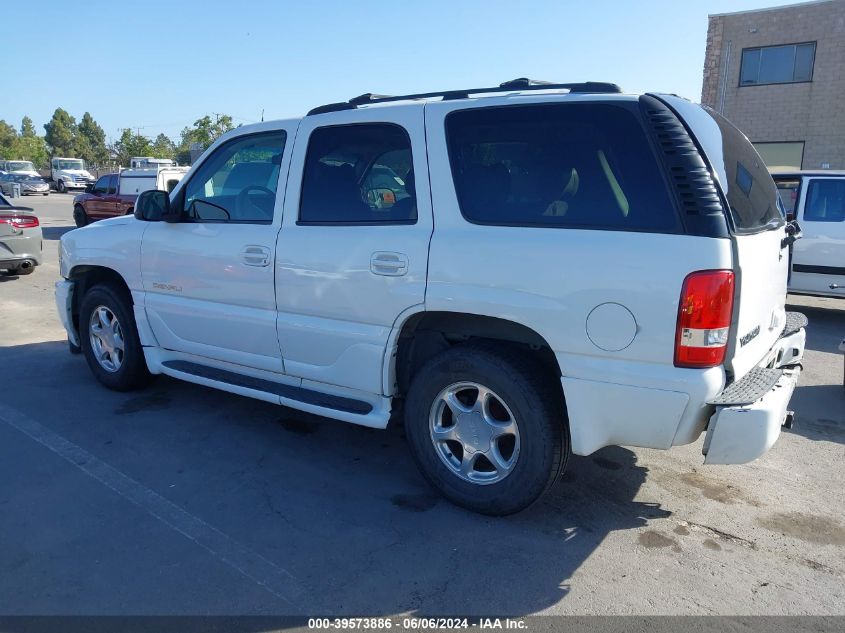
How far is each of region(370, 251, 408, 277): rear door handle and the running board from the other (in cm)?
81

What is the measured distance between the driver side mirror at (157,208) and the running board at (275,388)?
1036 millimetres

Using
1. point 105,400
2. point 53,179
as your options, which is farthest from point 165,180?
point 53,179

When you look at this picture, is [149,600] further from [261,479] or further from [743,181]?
[743,181]

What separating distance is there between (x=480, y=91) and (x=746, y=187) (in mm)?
1456

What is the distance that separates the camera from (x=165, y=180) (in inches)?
689

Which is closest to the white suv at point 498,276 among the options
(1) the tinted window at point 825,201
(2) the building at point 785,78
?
(1) the tinted window at point 825,201

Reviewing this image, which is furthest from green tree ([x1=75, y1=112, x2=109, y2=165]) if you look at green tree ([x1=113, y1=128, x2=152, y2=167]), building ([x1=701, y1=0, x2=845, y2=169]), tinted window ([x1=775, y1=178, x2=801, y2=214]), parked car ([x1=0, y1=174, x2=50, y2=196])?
tinted window ([x1=775, y1=178, x2=801, y2=214])

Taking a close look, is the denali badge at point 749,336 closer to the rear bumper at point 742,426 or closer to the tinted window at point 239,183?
the rear bumper at point 742,426

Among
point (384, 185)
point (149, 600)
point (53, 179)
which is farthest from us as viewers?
→ point (53, 179)

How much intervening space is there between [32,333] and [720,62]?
Result: 23630mm

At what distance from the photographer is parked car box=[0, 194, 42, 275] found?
10484 mm

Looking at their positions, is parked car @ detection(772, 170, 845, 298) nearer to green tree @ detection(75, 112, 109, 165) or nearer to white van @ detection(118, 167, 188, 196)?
white van @ detection(118, 167, 188, 196)

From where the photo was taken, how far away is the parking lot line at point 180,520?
2955mm

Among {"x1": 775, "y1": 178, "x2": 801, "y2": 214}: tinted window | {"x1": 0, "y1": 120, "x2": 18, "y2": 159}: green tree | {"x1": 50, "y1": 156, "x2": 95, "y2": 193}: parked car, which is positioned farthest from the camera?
{"x1": 0, "y1": 120, "x2": 18, "y2": 159}: green tree
